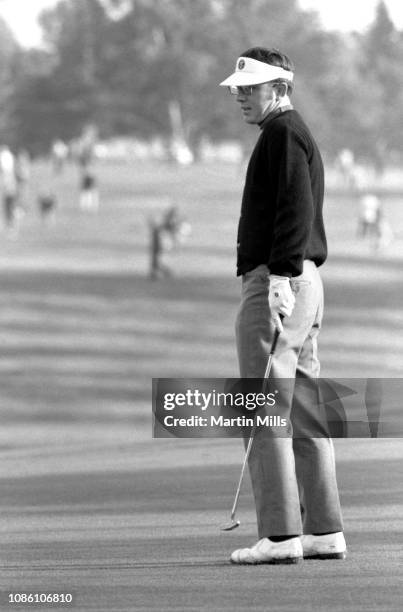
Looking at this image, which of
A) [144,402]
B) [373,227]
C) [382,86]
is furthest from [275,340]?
[382,86]

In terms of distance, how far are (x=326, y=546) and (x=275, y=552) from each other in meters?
0.25

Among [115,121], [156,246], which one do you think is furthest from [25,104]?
[156,246]

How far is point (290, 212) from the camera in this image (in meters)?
6.56

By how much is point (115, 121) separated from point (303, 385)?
124 metres

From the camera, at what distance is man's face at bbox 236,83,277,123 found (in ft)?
22.4

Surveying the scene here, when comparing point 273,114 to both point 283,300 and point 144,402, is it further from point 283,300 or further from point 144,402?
point 144,402

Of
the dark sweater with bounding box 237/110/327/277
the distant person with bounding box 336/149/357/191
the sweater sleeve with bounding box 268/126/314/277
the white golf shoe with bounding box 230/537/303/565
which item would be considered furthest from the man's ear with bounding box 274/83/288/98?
the distant person with bounding box 336/149/357/191

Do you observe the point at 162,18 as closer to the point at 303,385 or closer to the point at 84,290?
the point at 84,290

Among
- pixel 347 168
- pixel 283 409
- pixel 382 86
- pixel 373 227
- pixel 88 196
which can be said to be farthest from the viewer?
pixel 382 86

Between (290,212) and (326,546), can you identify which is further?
(326,546)

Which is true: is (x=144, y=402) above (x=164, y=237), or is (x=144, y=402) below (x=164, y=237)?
below

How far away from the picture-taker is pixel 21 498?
9609 millimetres

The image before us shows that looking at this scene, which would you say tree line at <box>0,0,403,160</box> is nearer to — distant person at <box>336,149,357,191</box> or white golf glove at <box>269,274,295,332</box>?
distant person at <box>336,149,357,191</box>

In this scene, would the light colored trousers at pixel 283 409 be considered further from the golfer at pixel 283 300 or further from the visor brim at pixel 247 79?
the visor brim at pixel 247 79
